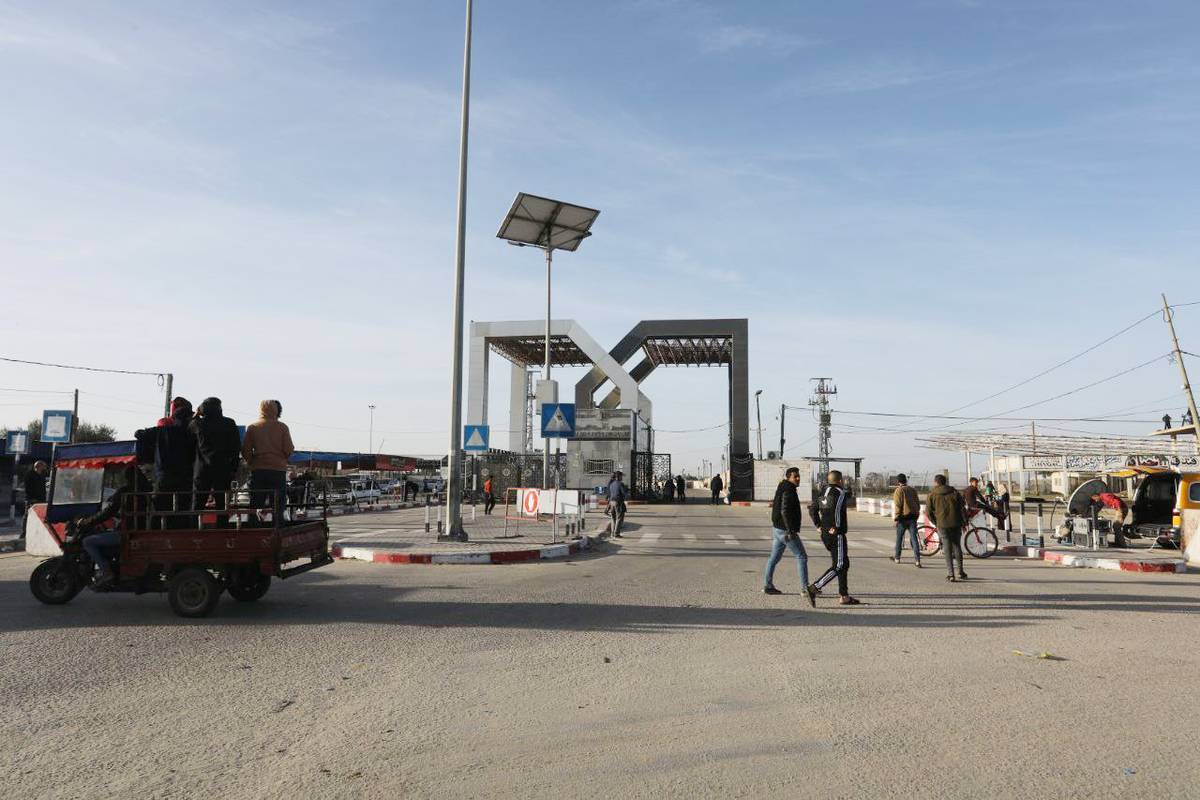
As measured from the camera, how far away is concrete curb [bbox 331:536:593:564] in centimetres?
1404

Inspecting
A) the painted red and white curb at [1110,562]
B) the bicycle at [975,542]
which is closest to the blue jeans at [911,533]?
the bicycle at [975,542]

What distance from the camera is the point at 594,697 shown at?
5336 mm

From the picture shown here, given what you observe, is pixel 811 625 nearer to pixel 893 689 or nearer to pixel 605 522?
pixel 893 689

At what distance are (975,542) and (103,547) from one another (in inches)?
601

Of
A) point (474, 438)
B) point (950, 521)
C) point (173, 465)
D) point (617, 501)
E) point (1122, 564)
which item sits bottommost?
point (1122, 564)

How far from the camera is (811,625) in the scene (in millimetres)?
8016

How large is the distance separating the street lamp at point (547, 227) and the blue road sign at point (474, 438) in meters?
2.09

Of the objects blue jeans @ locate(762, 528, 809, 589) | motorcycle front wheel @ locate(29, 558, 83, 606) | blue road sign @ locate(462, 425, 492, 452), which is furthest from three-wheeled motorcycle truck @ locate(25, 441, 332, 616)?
blue road sign @ locate(462, 425, 492, 452)

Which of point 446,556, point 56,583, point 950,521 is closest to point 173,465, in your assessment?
point 56,583

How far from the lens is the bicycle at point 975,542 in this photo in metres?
16.1

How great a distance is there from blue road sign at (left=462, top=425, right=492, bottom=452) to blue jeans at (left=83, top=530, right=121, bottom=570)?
9675 millimetres

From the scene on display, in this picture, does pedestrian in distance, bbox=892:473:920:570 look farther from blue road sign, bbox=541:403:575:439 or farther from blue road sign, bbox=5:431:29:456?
blue road sign, bbox=5:431:29:456

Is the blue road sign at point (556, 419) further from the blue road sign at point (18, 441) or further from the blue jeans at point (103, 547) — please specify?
the blue road sign at point (18, 441)

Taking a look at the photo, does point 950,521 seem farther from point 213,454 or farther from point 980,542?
point 213,454
